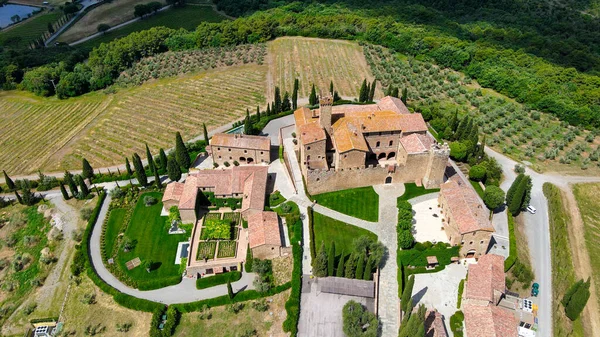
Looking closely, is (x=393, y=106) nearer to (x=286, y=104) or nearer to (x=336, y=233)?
(x=286, y=104)

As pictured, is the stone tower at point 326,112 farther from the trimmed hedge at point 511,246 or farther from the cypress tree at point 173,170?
the trimmed hedge at point 511,246

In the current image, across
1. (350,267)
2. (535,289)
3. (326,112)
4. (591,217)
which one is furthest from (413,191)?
(591,217)

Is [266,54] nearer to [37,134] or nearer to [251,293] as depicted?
[37,134]

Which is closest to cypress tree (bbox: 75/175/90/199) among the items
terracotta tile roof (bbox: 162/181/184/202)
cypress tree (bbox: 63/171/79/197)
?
cypress tree (bbox: 63/171/79/197)

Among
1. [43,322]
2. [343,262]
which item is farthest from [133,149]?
[343,262]

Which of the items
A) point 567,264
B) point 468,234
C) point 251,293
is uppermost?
point 468,234

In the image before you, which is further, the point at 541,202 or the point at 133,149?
the point at 133,149

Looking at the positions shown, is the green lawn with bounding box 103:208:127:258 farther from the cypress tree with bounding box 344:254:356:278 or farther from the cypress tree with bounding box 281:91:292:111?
the cypress tree with bounding box 281:91:292:111
